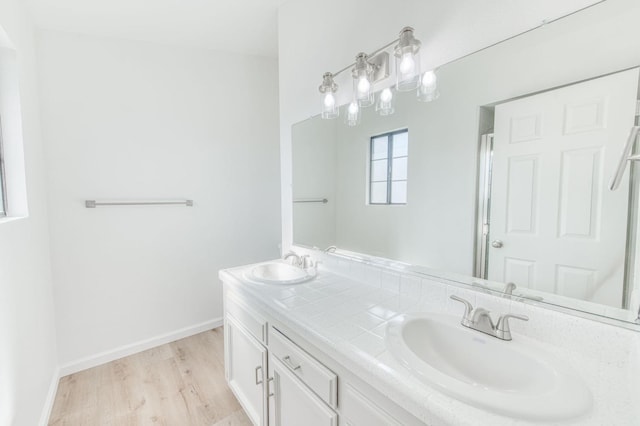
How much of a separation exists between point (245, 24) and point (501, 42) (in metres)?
1.83

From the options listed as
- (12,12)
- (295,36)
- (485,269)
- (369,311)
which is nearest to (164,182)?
(12,12)

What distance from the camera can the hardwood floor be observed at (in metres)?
1.59

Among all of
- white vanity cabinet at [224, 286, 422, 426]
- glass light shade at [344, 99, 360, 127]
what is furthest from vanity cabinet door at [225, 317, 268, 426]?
glass light shade at [344, 99, 360, 127]

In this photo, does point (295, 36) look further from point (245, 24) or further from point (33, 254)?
point (33, 254)

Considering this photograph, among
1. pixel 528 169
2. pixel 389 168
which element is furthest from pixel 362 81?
pixel 528 169

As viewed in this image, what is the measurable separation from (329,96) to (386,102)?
0.37m

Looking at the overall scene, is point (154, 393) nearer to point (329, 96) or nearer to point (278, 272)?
point (278, 272)

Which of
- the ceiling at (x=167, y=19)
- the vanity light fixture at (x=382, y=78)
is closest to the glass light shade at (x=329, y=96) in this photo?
the vanity light fixture at (x=382, y=78)

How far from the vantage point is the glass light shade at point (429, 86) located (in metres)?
1.12

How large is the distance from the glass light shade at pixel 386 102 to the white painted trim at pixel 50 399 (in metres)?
2.38

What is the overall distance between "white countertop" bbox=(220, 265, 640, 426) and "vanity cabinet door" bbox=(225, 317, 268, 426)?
0.87 ft

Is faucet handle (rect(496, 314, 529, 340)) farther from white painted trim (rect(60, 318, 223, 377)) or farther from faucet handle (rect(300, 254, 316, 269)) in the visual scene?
white painted trim (rect(60, 318, 223, 377))

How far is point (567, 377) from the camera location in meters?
0.65

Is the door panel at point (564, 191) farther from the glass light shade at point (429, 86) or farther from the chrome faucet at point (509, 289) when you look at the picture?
the glass light shade at point (429, 86)
